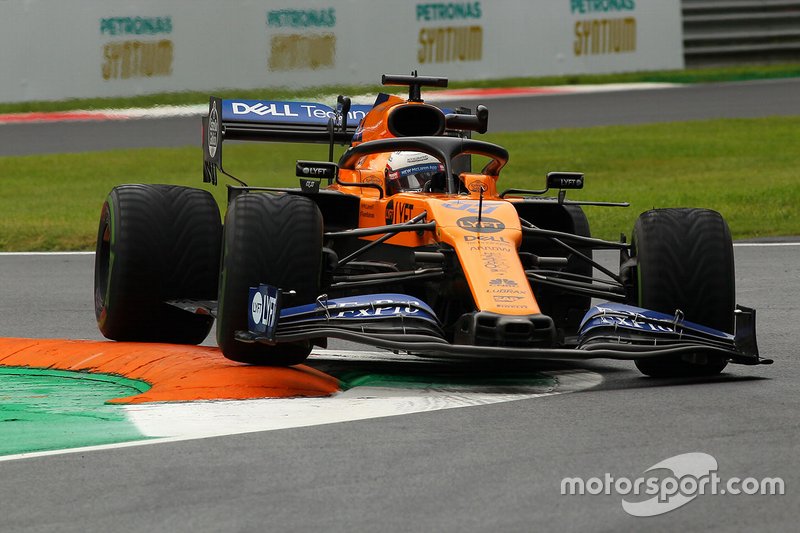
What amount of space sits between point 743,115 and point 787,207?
870 centimetres

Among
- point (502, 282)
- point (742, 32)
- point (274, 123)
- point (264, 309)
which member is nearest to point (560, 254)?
point (502, 282)

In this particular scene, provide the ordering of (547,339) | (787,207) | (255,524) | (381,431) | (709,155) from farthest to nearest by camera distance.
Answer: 1. (709,155)
2. (787,207)
3. (547,339)
4. (381,431)
5. (255,524)

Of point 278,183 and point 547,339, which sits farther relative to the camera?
point 278,183

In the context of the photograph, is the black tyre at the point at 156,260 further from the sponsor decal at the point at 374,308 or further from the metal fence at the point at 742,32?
the metal fence at the point at 742,32

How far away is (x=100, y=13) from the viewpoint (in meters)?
24.0

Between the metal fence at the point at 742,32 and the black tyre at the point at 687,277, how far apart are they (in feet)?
70.6

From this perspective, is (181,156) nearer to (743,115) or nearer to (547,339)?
(743,115)

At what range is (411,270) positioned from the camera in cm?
868

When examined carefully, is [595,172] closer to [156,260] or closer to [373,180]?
[373,180]

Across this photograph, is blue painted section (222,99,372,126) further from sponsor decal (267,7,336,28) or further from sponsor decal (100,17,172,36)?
sponsor decal (267,7,336,28)

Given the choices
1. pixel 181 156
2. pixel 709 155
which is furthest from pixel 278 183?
pixel 709 155

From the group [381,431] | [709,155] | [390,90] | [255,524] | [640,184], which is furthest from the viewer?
[390,90]

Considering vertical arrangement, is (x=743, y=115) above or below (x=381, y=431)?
above

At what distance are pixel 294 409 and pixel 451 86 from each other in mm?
19824
